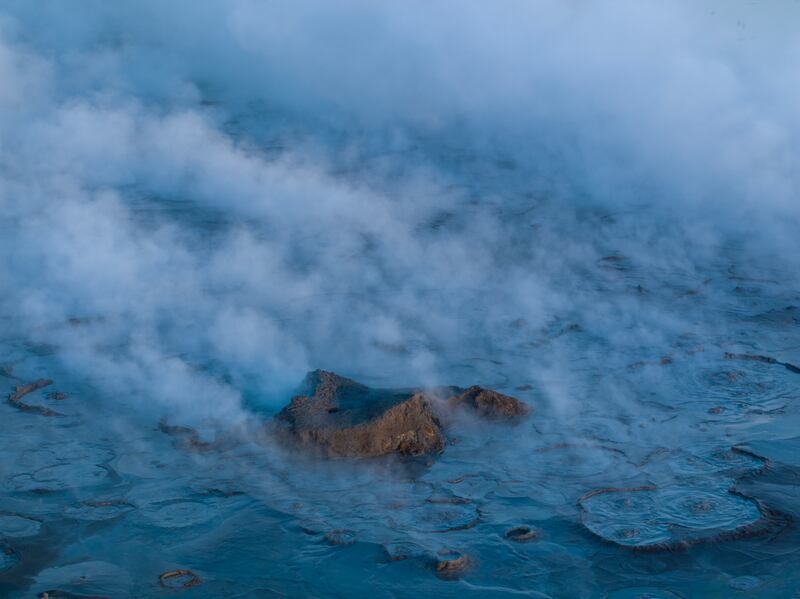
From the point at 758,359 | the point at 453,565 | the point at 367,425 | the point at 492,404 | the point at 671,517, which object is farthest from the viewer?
the point at 758,359

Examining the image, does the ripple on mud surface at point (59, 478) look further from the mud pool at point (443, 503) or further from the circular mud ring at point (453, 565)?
the circular mud ring at point (453, 565)

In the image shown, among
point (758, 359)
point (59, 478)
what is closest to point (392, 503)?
point (59, 478)

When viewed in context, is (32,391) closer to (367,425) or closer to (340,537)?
(367,425)

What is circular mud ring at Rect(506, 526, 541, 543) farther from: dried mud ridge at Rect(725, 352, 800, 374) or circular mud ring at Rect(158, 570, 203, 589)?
dried mud ridge at Rect(725, 352, 800, 374)

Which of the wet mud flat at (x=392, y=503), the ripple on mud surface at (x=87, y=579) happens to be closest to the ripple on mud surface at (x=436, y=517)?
the wet mud flat at (x=392, y=503)

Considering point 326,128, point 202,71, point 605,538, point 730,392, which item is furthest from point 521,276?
point 202,71

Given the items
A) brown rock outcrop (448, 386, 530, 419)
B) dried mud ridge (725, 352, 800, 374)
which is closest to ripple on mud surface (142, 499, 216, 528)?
brown rock outcrop (448, 386, 530, 419)
